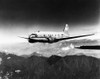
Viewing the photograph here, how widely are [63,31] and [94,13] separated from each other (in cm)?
437

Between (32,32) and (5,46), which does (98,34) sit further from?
(5,46)

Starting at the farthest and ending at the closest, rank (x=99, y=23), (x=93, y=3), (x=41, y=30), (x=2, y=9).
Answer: (x=2, y=9) < (x=41, y=30) < (x=93, y=3) < (x=99, y=23)

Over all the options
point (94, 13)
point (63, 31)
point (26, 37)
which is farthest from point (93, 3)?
point (26, 37)

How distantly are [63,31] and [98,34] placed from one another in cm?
497

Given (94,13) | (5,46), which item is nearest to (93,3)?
(94,13)

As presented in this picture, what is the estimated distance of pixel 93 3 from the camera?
72.5ft

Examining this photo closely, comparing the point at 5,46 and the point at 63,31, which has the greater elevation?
the point at 63,31

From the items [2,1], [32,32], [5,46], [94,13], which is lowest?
[5,46]

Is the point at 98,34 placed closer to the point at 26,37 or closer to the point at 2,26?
the point at 26,37

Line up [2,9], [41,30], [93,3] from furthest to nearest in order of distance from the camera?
1. [2,9]
2. [41,30]
3. [93,3]

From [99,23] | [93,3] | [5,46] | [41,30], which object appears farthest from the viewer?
[5,46]

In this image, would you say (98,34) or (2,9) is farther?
(2,9)

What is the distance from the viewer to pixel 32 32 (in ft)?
74.9

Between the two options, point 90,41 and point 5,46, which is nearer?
point 90,41
